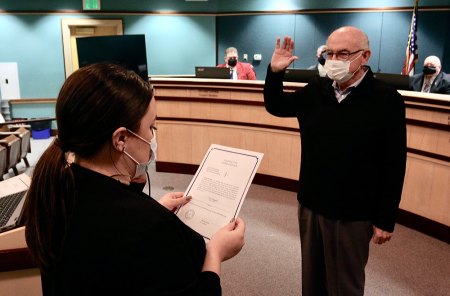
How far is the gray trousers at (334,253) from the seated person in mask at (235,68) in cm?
403

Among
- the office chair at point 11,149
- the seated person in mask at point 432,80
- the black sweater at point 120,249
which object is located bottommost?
the office chair at point 11,149

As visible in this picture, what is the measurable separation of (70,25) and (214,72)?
4.05 m

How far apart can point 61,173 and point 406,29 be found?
271 inches

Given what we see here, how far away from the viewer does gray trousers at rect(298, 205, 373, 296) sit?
188cm

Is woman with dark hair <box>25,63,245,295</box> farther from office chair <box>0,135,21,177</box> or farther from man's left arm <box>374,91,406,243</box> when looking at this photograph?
office chair <box>0,135,21,177</box>

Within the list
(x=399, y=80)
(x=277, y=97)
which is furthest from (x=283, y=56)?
(x=399, y=80)

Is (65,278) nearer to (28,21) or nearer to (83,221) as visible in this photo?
(83,221)

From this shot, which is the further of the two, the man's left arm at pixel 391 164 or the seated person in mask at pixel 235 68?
the seated person in mask at pixel 235 68

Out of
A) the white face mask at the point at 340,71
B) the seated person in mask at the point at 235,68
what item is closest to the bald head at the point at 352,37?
the white face mask at the point at 340,71

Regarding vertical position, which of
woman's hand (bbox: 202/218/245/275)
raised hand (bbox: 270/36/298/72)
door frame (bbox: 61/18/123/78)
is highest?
door frame (bbox: 61/18/123/78)

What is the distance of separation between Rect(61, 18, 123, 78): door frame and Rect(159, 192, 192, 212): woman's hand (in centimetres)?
700

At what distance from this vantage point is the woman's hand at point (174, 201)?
132 cm

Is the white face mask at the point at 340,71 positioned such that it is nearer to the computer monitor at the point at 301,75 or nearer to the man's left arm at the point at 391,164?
the man's left arm at the point at 391,164

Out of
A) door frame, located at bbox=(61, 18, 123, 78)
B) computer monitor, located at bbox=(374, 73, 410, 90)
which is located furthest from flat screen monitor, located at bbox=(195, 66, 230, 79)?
door frame, located at bbox=(61, 18, 123, 78)
